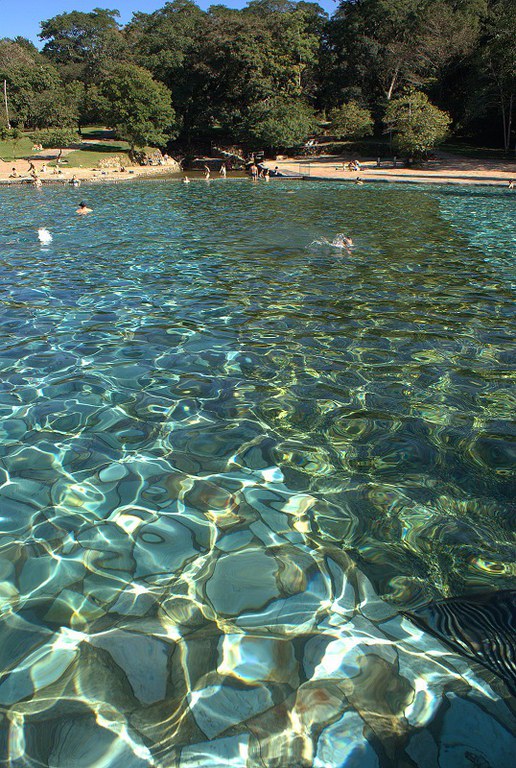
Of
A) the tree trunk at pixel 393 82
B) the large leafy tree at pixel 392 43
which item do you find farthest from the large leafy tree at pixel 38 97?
the tree trunk at pixel 393 82

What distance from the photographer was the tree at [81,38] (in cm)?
6944

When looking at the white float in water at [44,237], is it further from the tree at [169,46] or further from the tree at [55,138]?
the tree at [169,46]

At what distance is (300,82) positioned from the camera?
51.2 metres

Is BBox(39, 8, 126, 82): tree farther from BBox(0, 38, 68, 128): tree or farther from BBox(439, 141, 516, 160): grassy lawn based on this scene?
BBox(439, 141, 516, 160): grassy lawn

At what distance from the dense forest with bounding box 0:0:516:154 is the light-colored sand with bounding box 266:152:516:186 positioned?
230cm

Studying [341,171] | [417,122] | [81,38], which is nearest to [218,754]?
[417,122]

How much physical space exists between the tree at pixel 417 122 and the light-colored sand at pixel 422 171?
1.84 meters

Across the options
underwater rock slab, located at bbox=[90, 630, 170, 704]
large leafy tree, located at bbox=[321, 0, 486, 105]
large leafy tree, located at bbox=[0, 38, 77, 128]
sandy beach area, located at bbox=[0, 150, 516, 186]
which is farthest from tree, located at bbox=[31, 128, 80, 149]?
underwater rock slab, located at bbox=[90, 630, 170, 704]

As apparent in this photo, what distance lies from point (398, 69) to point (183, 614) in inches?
2118

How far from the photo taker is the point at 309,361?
6.60m

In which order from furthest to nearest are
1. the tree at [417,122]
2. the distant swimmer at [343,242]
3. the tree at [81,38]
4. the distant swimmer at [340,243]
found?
the tree at [81,38] → the tree at [417,122] → the distant swimmer at [343,242] → the distant swimmer at [340,243]

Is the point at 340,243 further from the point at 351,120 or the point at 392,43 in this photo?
the point at 392,43

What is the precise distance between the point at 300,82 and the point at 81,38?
146 ft

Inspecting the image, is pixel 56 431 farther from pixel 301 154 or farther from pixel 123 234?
pixel 301 154
